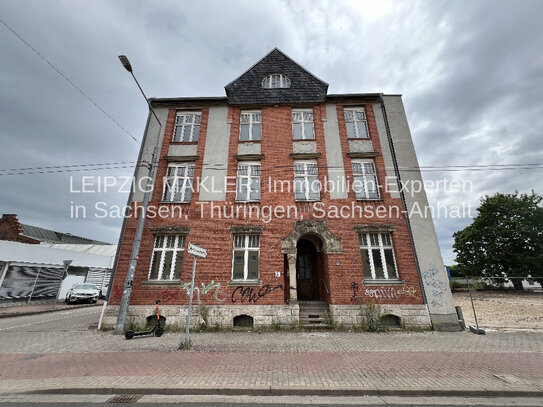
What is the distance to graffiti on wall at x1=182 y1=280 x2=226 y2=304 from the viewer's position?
10141mm

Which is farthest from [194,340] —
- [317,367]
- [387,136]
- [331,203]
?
[387,136]

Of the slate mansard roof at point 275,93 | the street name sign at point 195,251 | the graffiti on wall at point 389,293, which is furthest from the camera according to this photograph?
the slate mansard roof at point 275,93

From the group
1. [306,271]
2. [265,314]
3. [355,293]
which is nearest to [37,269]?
[265,314]

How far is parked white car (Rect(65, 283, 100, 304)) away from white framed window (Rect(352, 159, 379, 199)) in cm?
2431

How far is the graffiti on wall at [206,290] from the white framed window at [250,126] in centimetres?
787

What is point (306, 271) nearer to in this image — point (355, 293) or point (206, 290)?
point (355, 293)

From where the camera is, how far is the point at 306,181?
39.7 feet

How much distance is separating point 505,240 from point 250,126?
3542 cm

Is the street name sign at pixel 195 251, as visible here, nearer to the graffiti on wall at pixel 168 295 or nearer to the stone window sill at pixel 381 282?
the graffiti on wall at pixel 168 295

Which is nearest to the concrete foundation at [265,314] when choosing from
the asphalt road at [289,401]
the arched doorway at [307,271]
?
the arched doorway at [307,271]

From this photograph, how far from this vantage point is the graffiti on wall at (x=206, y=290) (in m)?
10.1

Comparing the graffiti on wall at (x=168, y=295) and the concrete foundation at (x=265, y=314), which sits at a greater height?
the graffiti on wall at (x=168, y=295)

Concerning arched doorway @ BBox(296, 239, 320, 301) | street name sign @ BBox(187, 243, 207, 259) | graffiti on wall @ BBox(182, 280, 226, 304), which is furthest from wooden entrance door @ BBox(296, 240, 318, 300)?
street name sign @ BBox(187, 243, 207, 259)

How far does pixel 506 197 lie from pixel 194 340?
41.4 metres
